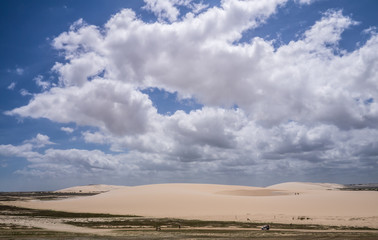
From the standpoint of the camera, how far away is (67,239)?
2470 cm

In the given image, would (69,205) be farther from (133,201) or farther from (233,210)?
(233,210)

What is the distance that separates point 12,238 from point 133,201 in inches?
1615

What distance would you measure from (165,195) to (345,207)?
34.5 m

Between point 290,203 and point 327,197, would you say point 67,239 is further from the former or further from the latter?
point 327,197

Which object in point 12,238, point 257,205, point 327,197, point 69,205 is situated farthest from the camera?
point 69,205

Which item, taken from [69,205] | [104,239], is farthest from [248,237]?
[69,205]

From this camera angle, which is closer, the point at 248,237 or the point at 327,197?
the point at 248,237

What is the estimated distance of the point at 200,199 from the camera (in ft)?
210

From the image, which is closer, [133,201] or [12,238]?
[12,238]

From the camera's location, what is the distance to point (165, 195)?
6869 cm

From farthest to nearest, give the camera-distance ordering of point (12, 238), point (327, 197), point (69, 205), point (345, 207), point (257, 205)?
point (69, 205) → point (327, 197) → point (257, 205) → point (345, 207) → point (12, 238)

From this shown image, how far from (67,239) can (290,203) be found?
4306 cm

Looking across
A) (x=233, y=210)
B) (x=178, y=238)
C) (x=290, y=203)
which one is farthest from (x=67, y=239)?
(x=290, y=203)

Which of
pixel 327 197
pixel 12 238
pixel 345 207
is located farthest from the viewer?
pixel 327 197
